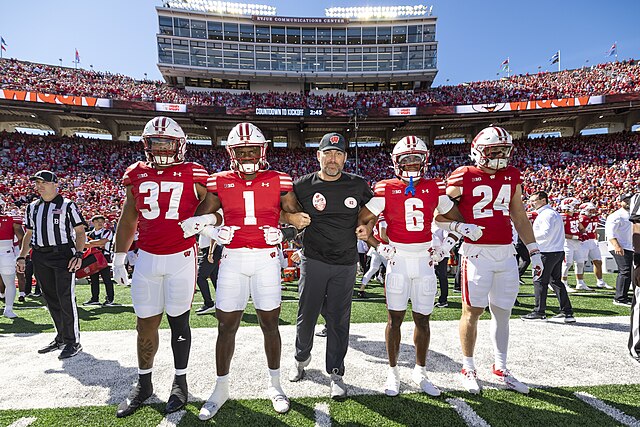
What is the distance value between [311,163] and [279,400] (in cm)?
2435

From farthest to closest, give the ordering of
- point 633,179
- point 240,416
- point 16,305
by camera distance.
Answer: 1. point 633,179
2. point 16,305
3. point 240,416

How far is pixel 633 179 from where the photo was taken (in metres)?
19.3

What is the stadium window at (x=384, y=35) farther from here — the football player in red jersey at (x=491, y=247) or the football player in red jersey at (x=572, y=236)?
the football player in red jersey at (x=491, y=247)

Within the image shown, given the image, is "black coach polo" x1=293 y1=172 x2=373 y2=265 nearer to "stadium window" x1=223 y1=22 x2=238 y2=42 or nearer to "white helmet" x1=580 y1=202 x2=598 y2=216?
"white helmet" x1=580 y1=202 x2=598 y2=216

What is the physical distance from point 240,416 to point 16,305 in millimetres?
7112

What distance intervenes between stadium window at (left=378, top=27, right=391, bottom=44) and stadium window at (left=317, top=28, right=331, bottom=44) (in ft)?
16.1

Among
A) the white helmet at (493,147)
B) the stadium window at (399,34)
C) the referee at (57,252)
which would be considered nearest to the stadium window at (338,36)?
the stadium window at (399,34)

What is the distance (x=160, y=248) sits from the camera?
297cm

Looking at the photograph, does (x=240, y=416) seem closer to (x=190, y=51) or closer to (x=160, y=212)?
(x=160, y=212)

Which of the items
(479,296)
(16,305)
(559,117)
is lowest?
(16,305)

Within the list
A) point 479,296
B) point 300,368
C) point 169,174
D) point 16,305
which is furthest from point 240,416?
point 16,305

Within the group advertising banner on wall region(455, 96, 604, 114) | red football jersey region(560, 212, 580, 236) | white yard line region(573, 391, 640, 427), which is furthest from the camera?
advertising banner on wall region(455, 96, 604, 114)

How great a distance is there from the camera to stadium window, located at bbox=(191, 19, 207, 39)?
32406mm

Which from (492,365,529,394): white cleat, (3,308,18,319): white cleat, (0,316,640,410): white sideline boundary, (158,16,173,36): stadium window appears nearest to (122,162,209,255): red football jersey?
(0,316,640,410): white sideline boundary
